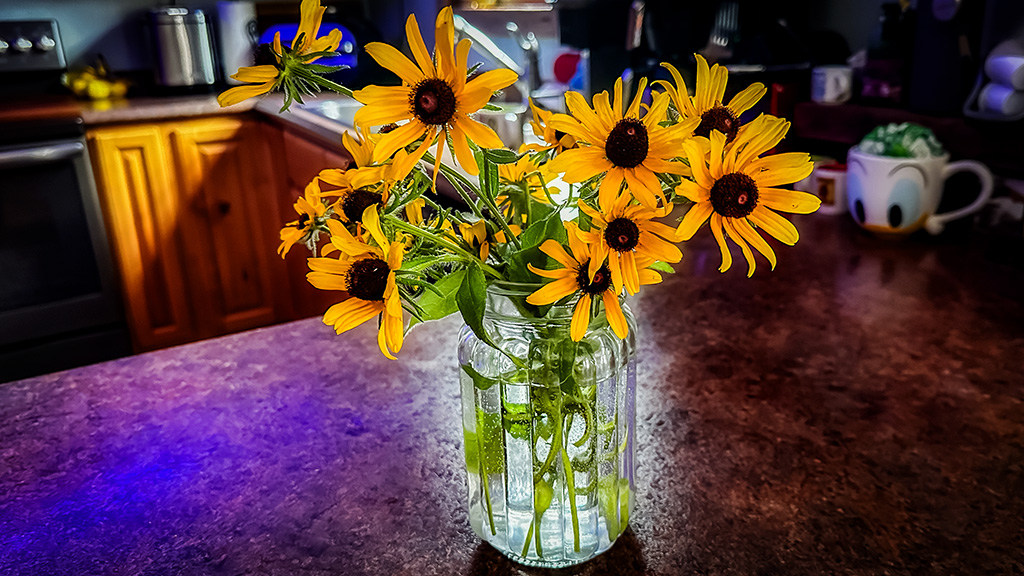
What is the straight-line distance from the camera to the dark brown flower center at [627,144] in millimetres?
A: 395

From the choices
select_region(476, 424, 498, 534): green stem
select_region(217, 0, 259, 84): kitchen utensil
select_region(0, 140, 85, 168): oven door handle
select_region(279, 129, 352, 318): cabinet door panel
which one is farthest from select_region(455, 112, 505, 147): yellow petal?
select_region(217, 0, 259, 84): kitchen utensil

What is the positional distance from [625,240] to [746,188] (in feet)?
0.23

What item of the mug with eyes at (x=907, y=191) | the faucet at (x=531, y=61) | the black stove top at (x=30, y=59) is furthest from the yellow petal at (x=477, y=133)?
the black stove top at (x=30, y=59)

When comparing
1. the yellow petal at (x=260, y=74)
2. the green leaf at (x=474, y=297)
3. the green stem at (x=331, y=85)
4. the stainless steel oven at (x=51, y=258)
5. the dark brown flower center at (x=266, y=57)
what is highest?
the dark brown flower center at (x=266, y=57)

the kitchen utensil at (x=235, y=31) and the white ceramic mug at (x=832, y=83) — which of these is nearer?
the white ceramic mug at (x=832, y=83)

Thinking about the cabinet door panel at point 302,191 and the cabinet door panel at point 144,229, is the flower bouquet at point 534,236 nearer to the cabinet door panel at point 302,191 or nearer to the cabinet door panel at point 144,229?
the cabinet door panel at point 302,191

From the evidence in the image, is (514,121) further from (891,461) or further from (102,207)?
(891,461)

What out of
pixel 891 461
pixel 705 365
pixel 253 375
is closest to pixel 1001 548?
pixel 891 461

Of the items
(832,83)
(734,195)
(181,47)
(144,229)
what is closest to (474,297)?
(734,195)

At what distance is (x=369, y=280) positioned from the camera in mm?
419

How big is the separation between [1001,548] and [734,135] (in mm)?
359

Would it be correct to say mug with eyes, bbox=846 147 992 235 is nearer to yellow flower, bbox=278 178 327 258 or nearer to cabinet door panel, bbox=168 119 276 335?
yellow flower, bbox=278 178 327 258

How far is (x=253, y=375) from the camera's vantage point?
827mm

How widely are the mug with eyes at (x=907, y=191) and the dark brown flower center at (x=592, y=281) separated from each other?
953 mm
